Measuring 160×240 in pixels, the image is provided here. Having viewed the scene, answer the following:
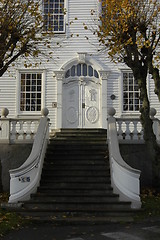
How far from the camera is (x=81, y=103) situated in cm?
1516

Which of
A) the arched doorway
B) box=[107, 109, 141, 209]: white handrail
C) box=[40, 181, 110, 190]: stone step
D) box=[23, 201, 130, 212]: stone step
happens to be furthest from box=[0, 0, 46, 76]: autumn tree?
the arched doorway

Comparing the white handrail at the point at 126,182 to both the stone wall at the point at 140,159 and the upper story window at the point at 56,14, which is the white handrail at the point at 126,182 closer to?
the stone wall at the point at 140,159

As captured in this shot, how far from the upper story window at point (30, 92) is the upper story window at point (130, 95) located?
13.5ft

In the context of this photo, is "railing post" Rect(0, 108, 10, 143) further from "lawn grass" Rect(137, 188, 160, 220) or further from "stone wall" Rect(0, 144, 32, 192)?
"lawn grass" Rect(137, 188, 160, 220)

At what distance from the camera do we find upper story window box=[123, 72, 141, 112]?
15281mm

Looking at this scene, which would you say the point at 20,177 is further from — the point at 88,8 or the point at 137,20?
the point at 88,8

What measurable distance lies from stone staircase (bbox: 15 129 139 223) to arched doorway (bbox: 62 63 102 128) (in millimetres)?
2841

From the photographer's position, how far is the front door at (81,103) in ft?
49.1

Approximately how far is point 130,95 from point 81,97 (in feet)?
7.87

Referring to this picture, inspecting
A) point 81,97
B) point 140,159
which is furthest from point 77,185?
point 81,97

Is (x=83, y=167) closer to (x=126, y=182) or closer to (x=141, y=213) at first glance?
A: (x=126, y=182)

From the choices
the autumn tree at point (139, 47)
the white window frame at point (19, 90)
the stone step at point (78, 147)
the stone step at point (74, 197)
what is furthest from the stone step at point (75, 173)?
the white window frame at point (19, 90)

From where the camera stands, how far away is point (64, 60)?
50.1ft

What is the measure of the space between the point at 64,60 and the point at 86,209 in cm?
899
